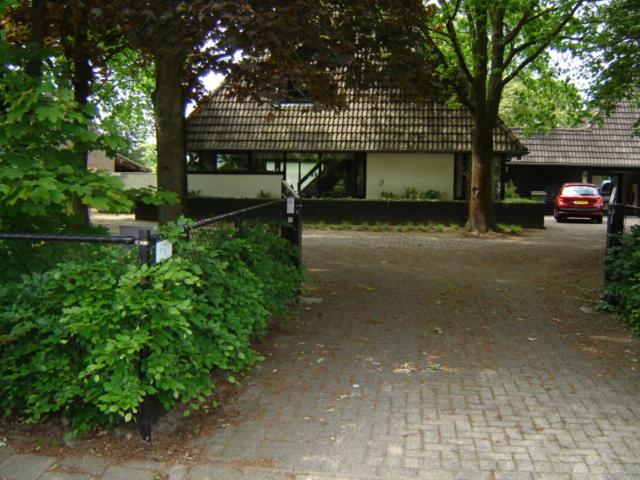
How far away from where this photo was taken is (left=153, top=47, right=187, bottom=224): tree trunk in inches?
333

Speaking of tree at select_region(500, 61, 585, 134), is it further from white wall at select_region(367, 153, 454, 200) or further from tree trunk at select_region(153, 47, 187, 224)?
tree trunk at select_region(153, 47, 187, 224)

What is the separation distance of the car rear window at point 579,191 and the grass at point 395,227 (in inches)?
260

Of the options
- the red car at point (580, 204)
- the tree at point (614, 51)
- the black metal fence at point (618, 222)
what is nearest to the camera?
the black metal fence at point (618, 222)

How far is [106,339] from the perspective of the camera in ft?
13.8

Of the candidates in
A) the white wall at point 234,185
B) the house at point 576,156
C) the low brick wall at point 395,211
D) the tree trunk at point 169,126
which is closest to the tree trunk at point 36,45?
the tree trunk at point 169,126

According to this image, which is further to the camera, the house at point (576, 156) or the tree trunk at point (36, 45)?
Result: the house at point (576, 156)

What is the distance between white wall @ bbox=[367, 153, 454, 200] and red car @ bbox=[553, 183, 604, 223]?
6441 mm

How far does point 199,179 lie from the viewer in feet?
84.4

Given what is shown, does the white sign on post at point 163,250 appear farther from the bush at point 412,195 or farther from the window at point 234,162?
the window at point 234,162

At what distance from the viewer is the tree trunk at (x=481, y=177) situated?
20562 mm

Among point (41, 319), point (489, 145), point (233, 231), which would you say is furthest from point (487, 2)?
point (41, 319)

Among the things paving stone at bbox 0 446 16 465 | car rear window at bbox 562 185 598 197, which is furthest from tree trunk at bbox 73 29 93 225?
car rear window at bbox 562 185 598 197

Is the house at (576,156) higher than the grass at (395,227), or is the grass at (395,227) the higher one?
the house at (576,156)

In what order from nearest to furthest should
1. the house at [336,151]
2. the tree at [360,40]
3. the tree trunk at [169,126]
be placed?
1. the tree at [360,40]
2. the tree trunk at [169,126]
3. the house at [336,151]
